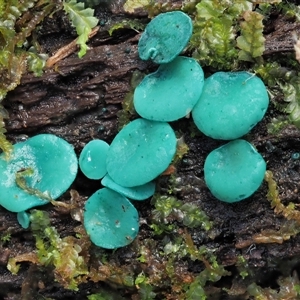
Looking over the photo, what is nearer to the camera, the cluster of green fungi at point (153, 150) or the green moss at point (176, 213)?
the cluster of green fungi at point (153, 150)

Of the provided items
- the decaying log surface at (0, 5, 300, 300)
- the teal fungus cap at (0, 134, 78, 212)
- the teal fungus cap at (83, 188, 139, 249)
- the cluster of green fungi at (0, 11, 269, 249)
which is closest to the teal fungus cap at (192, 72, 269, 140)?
the cluster of green fungi at (0, 11, 269, 249)

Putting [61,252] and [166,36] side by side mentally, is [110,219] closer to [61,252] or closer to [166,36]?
[61,252]

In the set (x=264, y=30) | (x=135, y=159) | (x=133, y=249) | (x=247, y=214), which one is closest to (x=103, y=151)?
(x=135, y=159)

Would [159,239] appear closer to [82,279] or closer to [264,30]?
[82,279]

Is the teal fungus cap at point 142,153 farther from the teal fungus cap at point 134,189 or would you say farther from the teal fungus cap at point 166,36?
the teal fungus cap at point 166,36

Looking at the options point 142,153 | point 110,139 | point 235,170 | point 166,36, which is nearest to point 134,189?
point 142,153

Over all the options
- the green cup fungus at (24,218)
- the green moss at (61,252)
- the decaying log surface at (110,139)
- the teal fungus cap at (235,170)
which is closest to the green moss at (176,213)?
the decaying log surface at (110,139)
